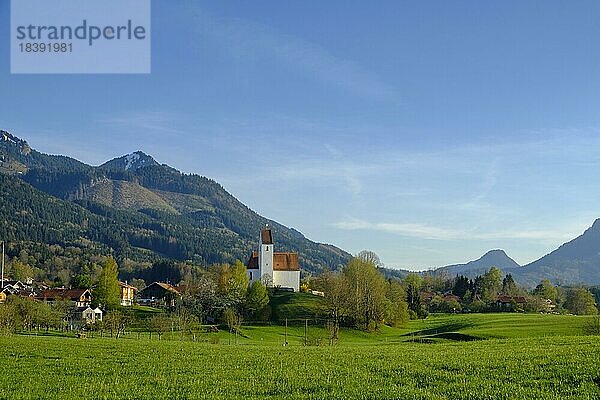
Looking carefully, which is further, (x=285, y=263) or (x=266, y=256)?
(x=285, y=263)

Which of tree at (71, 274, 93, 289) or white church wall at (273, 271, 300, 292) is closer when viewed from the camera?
white church wall at (273, 271, 300, 292)

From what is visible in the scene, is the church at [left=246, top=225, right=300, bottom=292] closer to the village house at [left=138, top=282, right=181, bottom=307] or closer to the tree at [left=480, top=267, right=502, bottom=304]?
the village house at [left=138, top=282, right=181, bottom=307]

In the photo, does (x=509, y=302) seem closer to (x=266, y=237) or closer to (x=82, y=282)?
(x=266, y=237)

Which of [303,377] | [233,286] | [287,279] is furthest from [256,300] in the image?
[303,377]

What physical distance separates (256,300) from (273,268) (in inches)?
1124

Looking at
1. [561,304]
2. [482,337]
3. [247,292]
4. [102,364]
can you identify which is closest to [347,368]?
[102,364]

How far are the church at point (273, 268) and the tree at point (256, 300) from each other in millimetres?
24553

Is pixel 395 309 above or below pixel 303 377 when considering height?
below

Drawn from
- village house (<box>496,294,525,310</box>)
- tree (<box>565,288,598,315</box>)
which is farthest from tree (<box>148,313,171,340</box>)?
tree (<box>565,288,598,315</box>)

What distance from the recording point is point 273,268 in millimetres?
129500

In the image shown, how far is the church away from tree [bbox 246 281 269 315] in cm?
2455

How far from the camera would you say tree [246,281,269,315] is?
100938 millimetres

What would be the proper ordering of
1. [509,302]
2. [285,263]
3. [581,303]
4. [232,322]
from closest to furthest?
[232,322], [285,263], [581,303], [509,302]

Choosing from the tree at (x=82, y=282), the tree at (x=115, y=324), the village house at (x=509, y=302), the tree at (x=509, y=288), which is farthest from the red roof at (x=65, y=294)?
the tree at (x=509, y=288)
